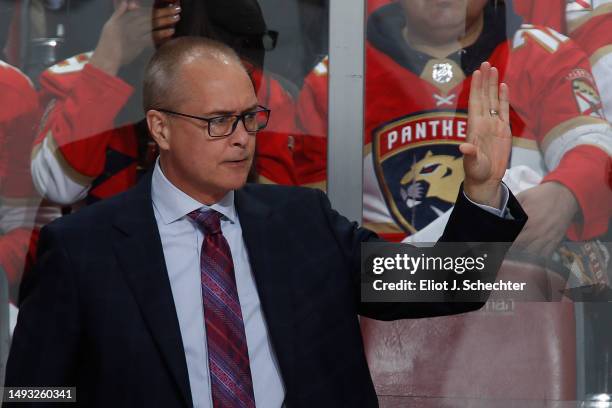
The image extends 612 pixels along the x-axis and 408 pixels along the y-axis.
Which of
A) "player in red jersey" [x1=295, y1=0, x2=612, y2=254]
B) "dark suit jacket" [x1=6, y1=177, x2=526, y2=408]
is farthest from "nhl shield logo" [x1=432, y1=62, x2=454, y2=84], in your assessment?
"dark suit jacket" [x1=6, y1=177, x2=526, y2=408]

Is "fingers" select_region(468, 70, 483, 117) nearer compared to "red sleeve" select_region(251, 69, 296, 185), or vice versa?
"fingers" select_region(468, 70, 483, 117)

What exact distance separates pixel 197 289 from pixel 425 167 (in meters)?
0.77

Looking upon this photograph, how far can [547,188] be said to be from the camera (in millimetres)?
2061

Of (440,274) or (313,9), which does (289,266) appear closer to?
(440,274)

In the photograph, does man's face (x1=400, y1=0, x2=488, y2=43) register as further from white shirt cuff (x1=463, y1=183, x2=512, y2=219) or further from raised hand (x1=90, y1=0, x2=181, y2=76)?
white shirt cuff (x1=463, y1=183, x2=512, y2=219)

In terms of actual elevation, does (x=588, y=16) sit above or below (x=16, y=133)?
above

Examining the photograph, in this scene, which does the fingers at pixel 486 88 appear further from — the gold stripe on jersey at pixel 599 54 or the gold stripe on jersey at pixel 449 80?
the gold stripe on jersey at pixel 599 54

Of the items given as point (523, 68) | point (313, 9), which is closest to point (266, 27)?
point (313, 9)

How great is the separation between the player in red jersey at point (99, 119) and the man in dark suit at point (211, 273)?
1.69 ft

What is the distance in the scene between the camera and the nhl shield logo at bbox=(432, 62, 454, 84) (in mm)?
2074

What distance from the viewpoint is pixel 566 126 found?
81.0 inches

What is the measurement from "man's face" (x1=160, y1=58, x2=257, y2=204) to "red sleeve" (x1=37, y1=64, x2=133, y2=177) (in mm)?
600

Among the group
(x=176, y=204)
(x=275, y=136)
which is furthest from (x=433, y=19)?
(x=176, y=204)

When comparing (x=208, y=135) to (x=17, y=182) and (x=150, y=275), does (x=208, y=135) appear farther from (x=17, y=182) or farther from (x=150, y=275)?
(x=17, y=182)
